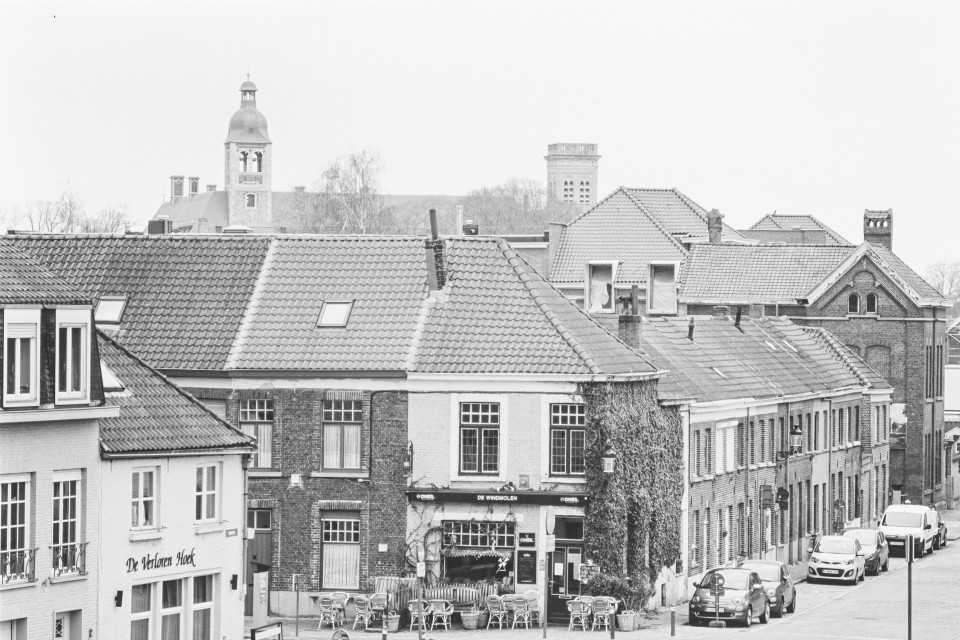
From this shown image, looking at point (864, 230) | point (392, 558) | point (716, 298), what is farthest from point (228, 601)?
point (864, 230)

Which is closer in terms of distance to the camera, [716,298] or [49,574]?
[49,574]

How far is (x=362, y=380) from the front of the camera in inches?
1857

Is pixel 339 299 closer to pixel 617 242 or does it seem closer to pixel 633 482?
pixel 633 482

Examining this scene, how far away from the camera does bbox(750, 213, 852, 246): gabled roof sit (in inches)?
4520

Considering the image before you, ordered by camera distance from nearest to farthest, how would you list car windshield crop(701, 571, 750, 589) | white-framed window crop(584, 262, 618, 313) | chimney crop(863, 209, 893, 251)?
1. car windshield crop(701, 571, 750, 589)
2. white-framed window crop(584, 262, 618, 313)
3. chimney crop(863, 209, 893, 251)

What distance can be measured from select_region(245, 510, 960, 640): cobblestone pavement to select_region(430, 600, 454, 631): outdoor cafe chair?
1.08ft

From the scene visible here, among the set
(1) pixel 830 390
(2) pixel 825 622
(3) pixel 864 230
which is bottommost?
(2) pixel 825 622

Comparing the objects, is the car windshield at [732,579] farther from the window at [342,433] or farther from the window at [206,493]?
the window at [206,493]

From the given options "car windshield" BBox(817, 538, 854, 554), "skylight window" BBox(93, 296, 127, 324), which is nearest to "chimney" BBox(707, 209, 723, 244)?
"car windshield" BBox(817, 538, 854, 554)

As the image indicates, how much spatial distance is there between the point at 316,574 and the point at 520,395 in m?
6.33

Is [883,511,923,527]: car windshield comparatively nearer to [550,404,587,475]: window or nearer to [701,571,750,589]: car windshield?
[701,571,750,589]: car windshield

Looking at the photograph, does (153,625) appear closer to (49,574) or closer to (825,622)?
(49,574)

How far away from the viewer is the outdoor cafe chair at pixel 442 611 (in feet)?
149

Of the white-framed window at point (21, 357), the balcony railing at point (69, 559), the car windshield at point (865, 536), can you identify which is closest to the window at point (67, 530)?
the balcony railing at point (69, 559)
